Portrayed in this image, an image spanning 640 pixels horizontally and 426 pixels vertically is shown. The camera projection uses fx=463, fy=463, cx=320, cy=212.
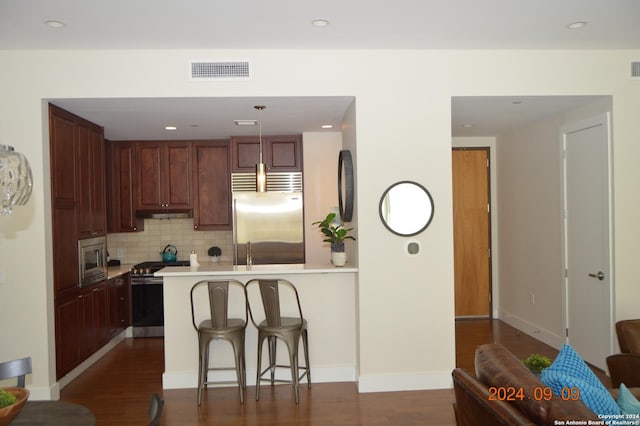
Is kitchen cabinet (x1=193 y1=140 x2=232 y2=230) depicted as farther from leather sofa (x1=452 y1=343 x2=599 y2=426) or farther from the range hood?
leather sofa (x1=452 y1=343 x2=599 y2=426)

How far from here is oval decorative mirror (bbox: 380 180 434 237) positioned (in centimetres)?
389

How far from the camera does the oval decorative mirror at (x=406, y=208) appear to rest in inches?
153

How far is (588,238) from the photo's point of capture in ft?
14.2

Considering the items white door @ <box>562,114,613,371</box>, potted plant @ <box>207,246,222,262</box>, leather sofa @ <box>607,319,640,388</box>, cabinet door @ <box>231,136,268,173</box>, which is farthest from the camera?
potted plant @ <box>207,246,222,262</box>

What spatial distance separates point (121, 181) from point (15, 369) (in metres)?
4.17

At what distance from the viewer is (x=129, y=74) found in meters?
3.73

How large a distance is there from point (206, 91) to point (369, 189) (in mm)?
1567

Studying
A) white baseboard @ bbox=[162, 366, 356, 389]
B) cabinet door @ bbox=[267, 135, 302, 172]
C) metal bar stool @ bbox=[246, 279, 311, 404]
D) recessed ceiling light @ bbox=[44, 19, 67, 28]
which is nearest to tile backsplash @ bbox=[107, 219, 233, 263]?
cabinet door @ bbox=[267, 135, 302, 172]

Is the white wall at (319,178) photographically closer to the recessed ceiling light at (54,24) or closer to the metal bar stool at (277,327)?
the metal bar stool at (277,327)

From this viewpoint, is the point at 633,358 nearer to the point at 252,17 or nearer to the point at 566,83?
the point at 566,83

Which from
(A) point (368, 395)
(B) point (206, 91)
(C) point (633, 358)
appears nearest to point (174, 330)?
(A) point (368, 395)

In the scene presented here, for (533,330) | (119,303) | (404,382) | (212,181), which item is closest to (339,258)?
(404,382)

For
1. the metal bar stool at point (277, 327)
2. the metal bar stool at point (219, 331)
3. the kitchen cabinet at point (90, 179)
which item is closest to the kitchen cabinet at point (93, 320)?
the kitchen cabinet at point (90, 179)

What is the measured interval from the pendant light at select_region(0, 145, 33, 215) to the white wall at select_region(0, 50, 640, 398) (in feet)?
6.57
